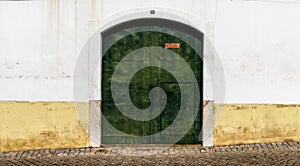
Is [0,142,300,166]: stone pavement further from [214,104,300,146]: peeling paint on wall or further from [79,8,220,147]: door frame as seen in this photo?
[79,8,220,147]: door frame

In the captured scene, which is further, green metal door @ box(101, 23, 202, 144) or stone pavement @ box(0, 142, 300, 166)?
green metal door @ box(101, 23, 202, 144)

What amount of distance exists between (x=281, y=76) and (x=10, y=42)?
5636 mm

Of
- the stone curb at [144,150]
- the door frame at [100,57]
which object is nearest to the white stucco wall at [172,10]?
the door frame at [100,57]

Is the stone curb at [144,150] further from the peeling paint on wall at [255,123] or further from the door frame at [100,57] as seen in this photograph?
the door frame at [100,57]

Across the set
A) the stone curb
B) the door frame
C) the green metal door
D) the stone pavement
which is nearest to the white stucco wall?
the door frame

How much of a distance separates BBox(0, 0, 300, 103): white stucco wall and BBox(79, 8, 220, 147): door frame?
0.08m

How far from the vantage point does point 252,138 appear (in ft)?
34.8

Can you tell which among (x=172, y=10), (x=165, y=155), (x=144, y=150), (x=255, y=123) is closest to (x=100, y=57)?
(x=172, y=10)

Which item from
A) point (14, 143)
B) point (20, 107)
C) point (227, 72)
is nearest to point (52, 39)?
point (20, 107)

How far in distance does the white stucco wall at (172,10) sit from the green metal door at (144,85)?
0.51 metres

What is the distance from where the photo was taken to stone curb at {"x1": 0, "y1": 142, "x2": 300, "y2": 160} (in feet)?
33.0

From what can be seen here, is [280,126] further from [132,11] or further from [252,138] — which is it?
[132,11]

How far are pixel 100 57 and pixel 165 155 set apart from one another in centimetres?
242

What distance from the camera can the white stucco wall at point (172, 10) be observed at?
1028 centimetres
